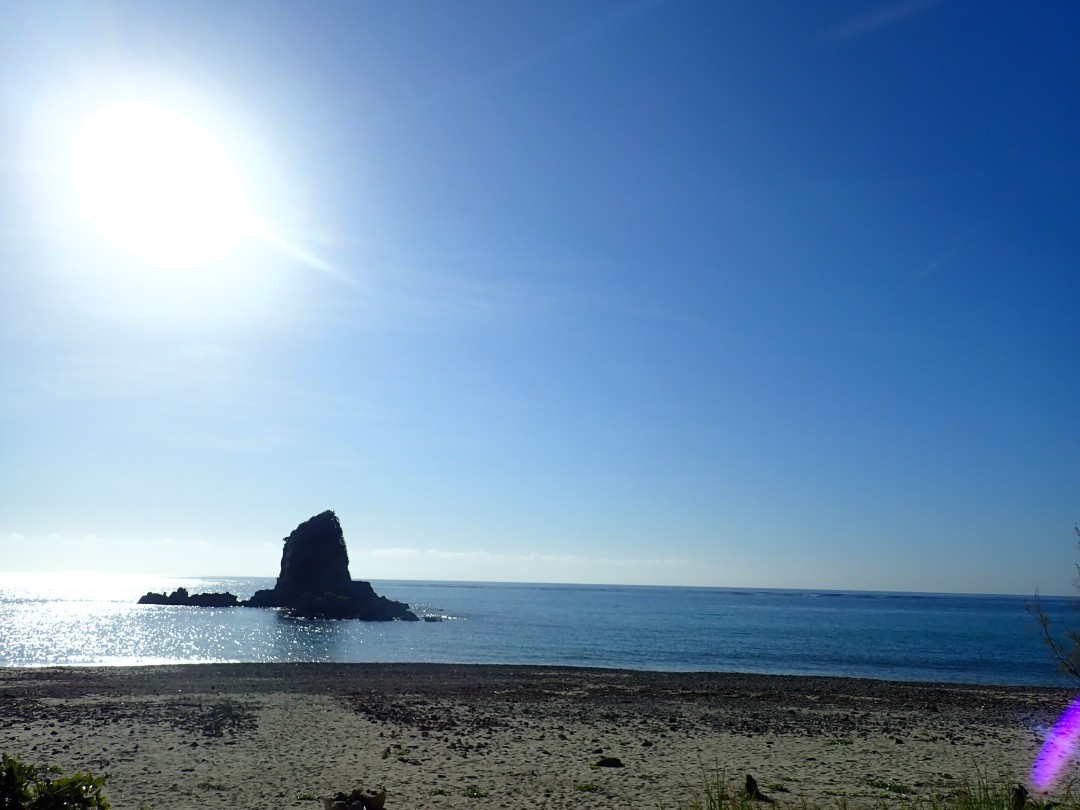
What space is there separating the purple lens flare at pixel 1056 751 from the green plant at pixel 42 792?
19.5 meters

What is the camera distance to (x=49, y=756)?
57.6 ft

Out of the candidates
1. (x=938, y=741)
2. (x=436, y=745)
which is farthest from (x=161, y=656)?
(x=938, y=741)

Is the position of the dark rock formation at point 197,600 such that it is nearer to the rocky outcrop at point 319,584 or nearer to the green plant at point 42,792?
the rocky outcrop at point 319,584

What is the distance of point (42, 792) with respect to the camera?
8.73m

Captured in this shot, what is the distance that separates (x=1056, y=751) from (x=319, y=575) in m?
116

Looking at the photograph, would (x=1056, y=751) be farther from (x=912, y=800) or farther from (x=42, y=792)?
(x=42, y=792)

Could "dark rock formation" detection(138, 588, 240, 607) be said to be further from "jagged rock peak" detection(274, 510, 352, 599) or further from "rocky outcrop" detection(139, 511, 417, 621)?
"jagged rock peak" detection(274, 510, 352, 599)

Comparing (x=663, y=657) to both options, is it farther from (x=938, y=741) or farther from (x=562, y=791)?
(x=562, y=791)

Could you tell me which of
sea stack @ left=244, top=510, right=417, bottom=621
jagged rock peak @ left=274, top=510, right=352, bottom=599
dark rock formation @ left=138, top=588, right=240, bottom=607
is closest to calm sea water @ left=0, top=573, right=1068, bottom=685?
sea stack @ left=244, top=510, right=417, bottom=621

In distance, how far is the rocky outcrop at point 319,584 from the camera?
110062 millimetres

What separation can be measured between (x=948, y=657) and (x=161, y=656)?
219 ft

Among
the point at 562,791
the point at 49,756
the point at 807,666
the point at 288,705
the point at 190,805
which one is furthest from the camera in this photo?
the point at 807,666

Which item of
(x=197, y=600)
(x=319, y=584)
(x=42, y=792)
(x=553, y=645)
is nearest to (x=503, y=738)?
(x=42, y=792)

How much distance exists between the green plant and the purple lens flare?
19.5m
